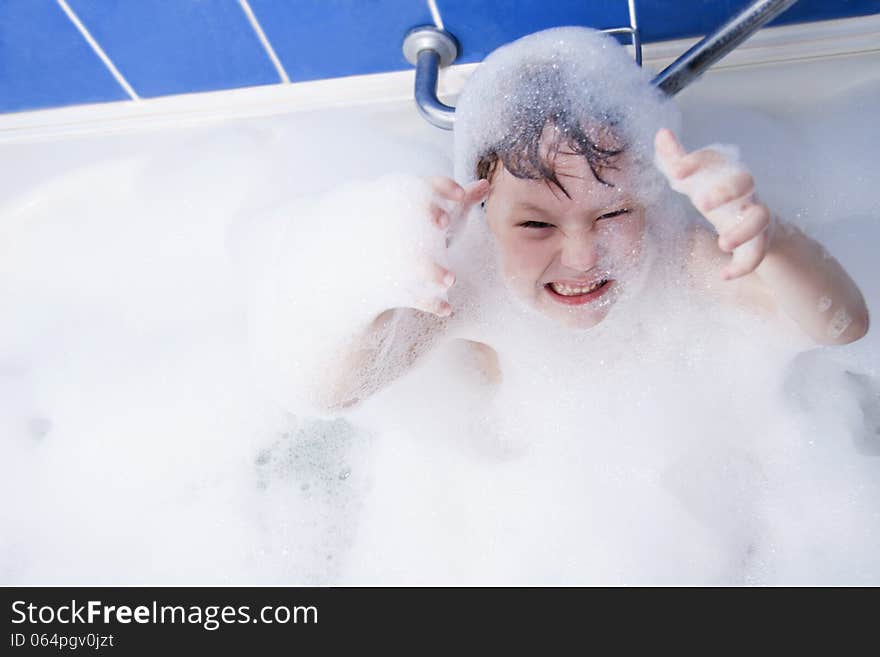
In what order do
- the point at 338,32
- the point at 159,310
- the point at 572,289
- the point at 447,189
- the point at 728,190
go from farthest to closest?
the point at 159,310
the point at 338,32
the point at 572,289
the point at 447,189
the point at 728,190

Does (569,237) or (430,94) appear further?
(430,94)

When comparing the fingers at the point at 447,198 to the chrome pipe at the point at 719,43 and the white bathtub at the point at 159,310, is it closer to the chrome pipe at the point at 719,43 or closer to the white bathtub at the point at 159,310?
the chrome pipe at the point at 719,43

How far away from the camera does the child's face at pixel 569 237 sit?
0.88m

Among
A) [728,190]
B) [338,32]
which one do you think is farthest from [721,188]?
[338,32]

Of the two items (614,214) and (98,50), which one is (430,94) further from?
(98,50)

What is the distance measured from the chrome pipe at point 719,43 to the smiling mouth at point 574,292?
24 cm

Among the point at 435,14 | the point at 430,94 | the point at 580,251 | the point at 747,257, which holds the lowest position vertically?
the point at 747,257

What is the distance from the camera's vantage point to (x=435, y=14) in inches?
41.6

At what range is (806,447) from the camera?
42.7 inches

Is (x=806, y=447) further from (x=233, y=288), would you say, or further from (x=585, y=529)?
(x=233, y=288)

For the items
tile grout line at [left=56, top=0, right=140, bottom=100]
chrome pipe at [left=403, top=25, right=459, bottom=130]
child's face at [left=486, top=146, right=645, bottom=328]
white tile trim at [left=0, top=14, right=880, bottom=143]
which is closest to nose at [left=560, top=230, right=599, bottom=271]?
child's face at [left=486, top=146, right=645, bottom=328]

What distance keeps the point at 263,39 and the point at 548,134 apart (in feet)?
1.54

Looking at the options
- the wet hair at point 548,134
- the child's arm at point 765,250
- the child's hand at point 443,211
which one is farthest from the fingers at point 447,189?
the child's arm at point 765,250
